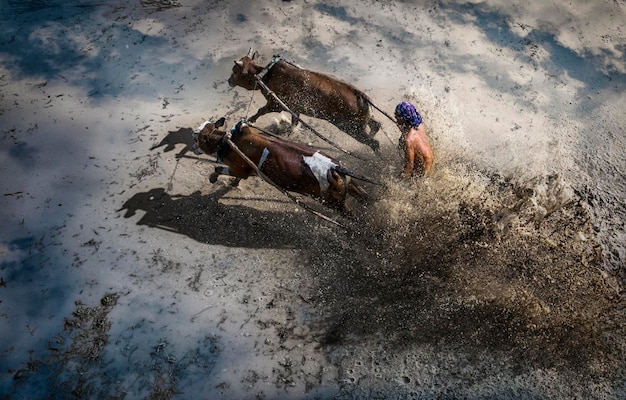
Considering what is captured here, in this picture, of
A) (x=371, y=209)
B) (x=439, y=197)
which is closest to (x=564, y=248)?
(x=439, y=197)

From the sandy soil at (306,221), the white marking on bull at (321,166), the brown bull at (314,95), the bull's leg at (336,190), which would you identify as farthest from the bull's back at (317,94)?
the bull's leg at (336,190)

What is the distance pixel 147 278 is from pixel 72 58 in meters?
5.57

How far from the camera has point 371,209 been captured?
5672mm

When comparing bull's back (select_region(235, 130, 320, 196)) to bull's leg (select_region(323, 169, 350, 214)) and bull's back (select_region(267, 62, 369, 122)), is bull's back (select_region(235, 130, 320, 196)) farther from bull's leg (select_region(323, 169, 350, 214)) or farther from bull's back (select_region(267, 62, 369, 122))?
bull's back (select_region(267, 62, 369, 122))

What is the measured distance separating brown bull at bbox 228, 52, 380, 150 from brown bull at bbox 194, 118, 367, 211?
4.16 ft

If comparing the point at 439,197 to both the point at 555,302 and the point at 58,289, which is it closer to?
the point at 555,302

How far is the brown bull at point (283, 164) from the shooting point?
4.95 metres

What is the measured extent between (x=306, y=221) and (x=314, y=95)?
2.15 m

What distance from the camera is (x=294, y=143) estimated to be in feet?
17.3

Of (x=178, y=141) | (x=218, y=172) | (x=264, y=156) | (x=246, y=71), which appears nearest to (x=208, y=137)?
(x=218, y=172)

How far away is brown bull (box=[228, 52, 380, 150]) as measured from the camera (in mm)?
6094

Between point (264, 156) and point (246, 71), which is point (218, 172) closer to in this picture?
point (264, 156)

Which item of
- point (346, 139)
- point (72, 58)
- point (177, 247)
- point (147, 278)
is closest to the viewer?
point (147, 278)

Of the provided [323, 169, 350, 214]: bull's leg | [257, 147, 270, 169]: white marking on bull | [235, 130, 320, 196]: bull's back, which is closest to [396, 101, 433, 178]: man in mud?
[323, 169, 350, 214]: bull's leg
